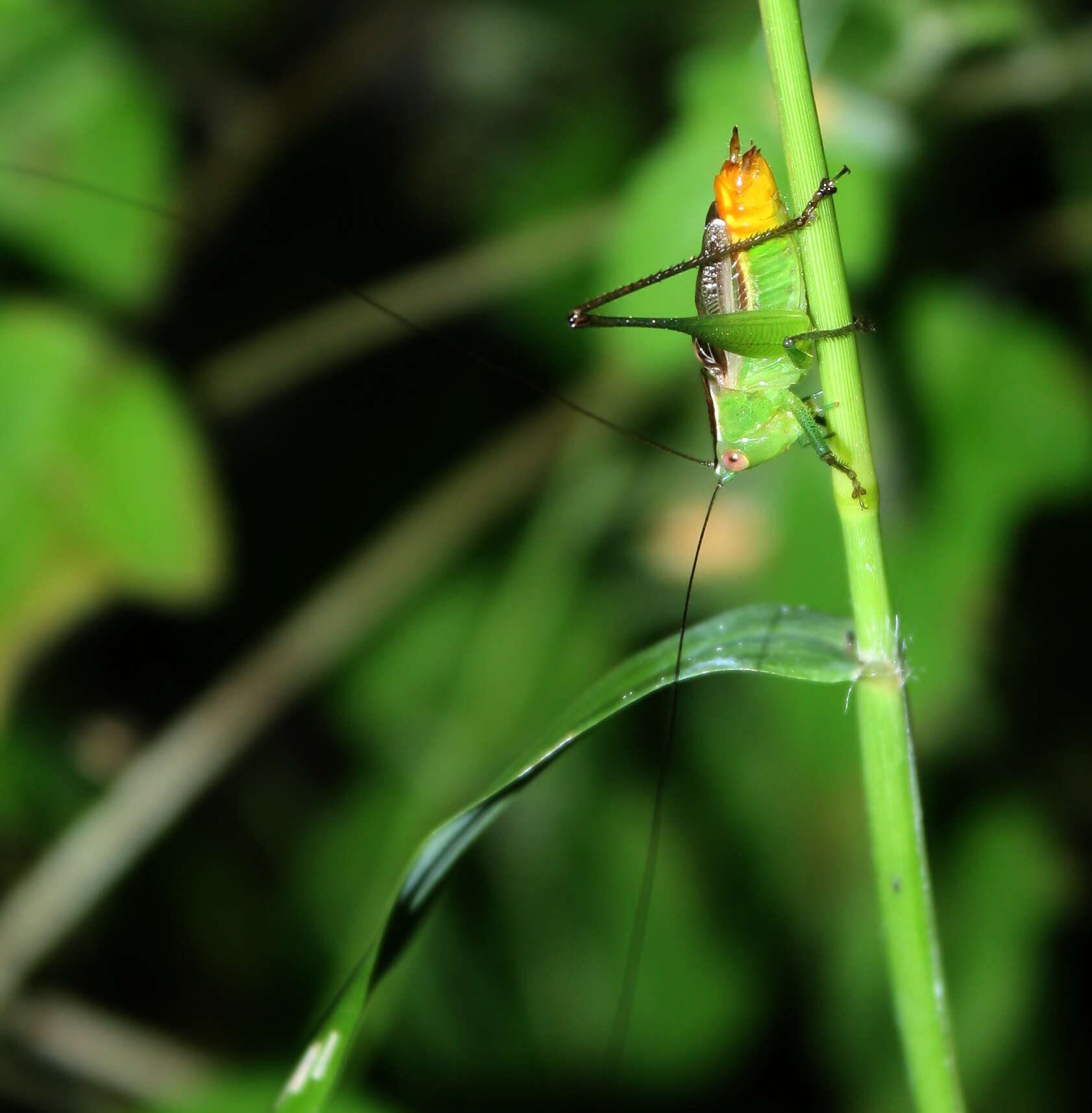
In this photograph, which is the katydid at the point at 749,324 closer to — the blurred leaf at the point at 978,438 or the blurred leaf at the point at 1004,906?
the blurred leaf at the point at 978,438

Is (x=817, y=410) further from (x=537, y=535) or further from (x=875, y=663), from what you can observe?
(x=537, y=535)

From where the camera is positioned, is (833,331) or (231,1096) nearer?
(833,331)

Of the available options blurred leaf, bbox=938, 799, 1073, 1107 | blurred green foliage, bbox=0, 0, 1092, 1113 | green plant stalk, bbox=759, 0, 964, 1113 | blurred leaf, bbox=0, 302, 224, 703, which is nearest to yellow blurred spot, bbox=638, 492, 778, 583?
blurred green foliage, bbox=0, 0, 1092, 1113

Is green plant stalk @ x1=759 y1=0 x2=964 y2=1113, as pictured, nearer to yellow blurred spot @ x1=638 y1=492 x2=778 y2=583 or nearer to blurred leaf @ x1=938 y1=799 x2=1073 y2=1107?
yellow blurred spot @ x1=638 y1=492 x2=778 y2=583

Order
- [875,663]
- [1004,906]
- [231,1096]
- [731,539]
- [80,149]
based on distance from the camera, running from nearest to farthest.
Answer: [875,663] < [231,1096] < [80,149] < [731,539] < [1004,906]

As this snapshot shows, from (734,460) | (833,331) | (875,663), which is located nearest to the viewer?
(833,331)

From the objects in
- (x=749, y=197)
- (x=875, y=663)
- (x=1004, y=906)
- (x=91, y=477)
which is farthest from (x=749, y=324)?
(x=1004, y=906)

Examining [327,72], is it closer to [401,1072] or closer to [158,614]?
[158,614]
